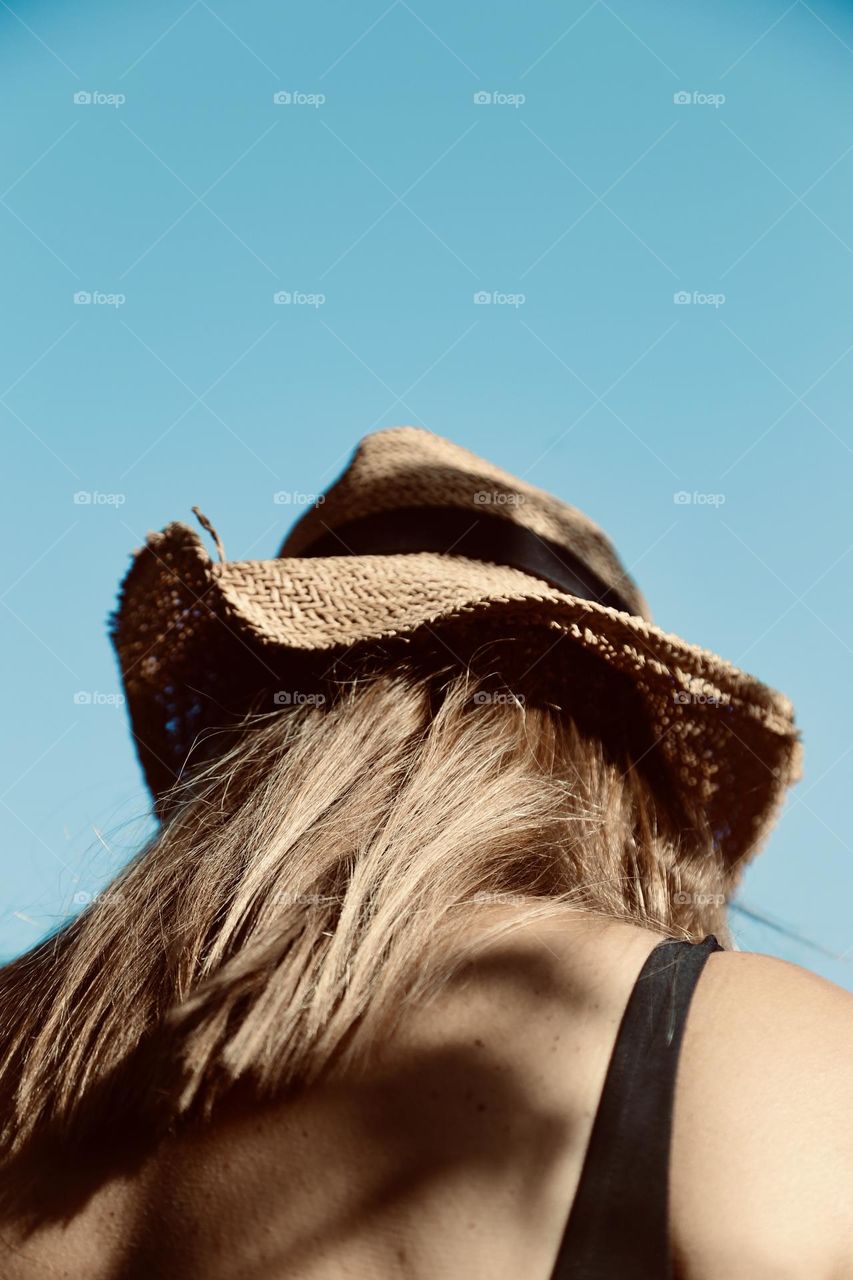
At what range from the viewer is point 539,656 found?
150 cm

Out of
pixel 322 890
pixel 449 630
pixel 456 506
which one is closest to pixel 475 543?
pixel 456 506

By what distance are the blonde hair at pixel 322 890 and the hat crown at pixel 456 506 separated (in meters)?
0.43

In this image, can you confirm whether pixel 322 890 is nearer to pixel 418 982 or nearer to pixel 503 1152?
pixel 418 982

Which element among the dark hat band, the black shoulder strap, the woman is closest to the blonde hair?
the woman

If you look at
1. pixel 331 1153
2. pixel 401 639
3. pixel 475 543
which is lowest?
pixel 331 1153

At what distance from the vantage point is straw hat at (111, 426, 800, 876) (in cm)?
147

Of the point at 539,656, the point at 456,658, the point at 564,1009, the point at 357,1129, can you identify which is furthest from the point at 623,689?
the point at 357,1129

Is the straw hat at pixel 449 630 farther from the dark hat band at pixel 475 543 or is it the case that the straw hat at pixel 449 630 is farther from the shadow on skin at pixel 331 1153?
the shadow on skin at pixel 331 1153

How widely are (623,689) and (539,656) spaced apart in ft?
0.53

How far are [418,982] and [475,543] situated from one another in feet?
3.03

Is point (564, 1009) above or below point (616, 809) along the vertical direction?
below

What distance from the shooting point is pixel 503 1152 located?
84 cm

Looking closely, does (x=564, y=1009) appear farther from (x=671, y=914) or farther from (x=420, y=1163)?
(x=671, y=914)

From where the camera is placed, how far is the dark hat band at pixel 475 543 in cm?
176
